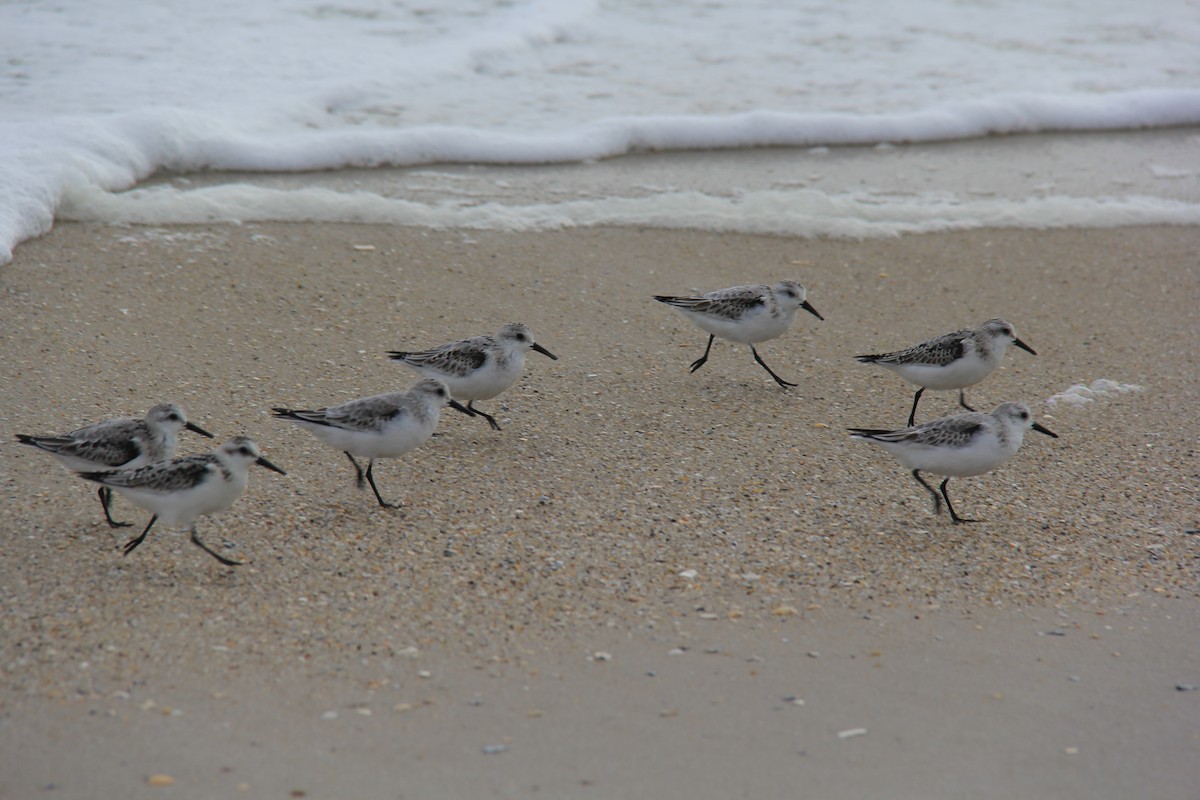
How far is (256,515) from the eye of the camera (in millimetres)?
4969

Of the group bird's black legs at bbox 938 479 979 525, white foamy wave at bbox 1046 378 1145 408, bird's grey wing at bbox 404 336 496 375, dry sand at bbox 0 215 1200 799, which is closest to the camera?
dry sand at bbox 0 215 1200 799

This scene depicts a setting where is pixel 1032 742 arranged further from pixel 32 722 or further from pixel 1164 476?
pixel 32 722

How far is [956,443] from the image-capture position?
5.17 meters

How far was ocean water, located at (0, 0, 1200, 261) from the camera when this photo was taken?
904 centimetres

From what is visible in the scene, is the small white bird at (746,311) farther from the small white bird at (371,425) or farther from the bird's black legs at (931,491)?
the small white bird at (371,425)

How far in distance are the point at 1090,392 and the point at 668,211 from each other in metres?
3.56

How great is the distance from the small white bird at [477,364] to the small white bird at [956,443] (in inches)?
71.0

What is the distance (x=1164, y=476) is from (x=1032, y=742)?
2508mm

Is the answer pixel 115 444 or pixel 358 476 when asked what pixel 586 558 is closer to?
pixel 358 476

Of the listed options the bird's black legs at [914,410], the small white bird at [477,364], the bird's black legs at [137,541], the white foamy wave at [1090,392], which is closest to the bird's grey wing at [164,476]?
the bird's black legs at [137,541]

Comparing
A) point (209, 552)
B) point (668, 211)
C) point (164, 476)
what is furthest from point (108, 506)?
point (668, 211)

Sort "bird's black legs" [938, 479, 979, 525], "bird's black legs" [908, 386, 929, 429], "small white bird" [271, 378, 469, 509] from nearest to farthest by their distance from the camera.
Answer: "small white bird" [271, 378, 469, 509] < "bird's black legs" [938, 479, 979, 525] < "bird's black legs" [908, 386, 929, 429]

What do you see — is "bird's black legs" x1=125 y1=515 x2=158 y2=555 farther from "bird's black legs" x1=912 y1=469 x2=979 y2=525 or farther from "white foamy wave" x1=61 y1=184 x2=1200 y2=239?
"white foamy wave" x1=61 y1=184 x2=1200 y2=239

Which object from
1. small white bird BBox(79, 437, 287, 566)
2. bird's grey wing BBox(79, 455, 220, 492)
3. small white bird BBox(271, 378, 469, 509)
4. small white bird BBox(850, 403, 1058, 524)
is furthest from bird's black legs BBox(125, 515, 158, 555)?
small white bird BBox(850, 403, 1058, 524)
